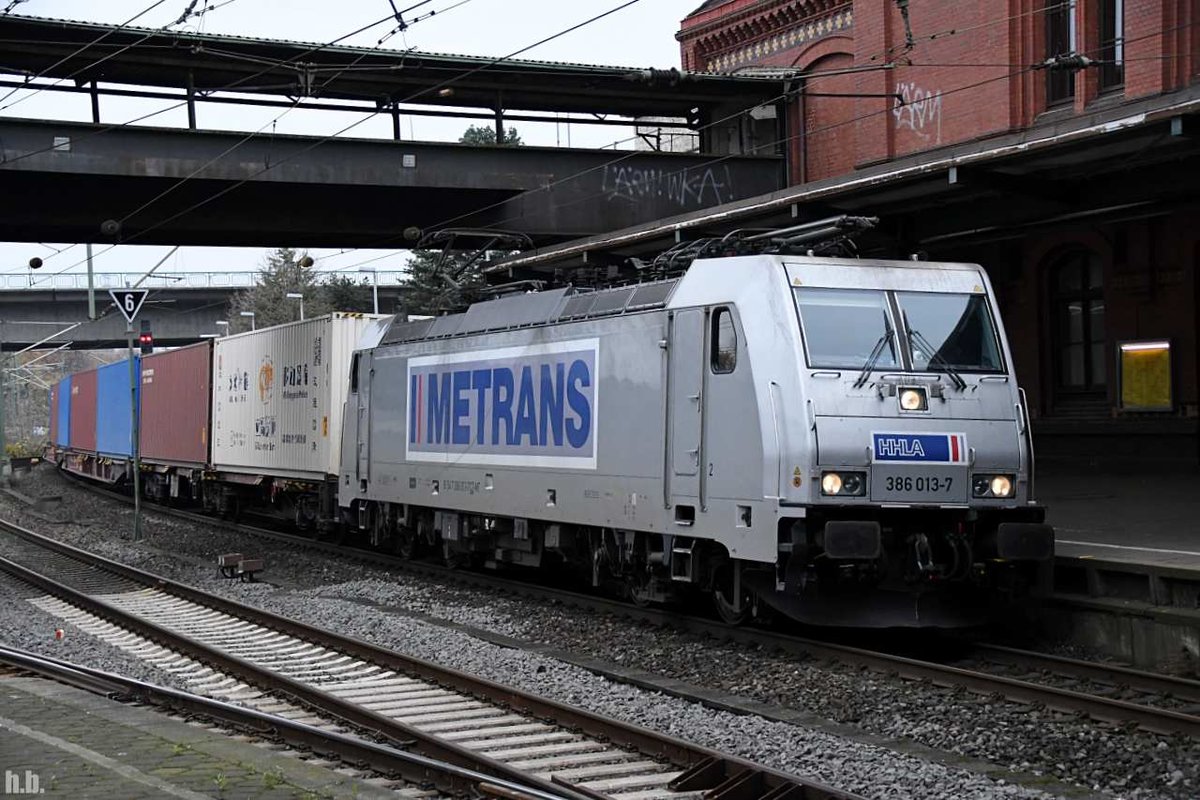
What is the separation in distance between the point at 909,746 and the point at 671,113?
20.1 meters

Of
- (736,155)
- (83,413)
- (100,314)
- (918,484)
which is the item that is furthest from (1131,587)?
(100,314)

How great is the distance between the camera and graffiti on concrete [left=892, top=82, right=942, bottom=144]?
24547 millimetres

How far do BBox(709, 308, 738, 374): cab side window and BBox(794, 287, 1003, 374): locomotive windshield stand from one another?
2.05 feet

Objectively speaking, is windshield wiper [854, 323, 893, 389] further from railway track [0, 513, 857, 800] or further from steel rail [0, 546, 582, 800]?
steel rail [0, 546, 582, 800]

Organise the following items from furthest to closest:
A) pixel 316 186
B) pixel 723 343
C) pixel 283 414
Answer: pixel 283 414
pixel 316 186
pixel 723 343

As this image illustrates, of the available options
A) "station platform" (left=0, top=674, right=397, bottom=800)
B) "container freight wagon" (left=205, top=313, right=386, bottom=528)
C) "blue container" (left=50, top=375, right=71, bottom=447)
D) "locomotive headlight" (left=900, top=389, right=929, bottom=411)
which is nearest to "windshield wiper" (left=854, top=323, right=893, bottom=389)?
"locomotive headlight" (left=900, top=389, right=929, bottom=411)

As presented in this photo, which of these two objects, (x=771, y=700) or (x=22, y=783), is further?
(x=771, y=700)

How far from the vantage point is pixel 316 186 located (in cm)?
2253

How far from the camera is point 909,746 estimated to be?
841 centimetres

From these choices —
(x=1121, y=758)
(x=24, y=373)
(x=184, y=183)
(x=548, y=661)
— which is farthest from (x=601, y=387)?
(x=24, y=373)

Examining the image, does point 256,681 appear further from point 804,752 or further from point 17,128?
point 17,128

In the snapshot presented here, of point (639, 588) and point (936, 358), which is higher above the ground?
point (936, 358)

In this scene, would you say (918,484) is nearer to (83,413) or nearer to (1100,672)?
(1100,672)

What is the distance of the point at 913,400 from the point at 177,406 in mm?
23009
